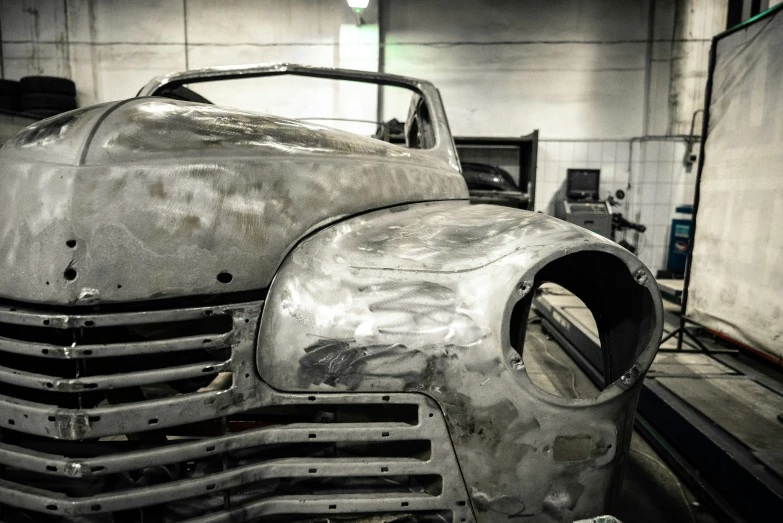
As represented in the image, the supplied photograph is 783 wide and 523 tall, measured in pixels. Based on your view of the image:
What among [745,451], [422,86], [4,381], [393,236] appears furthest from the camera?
[422,86]

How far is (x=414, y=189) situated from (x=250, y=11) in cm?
573

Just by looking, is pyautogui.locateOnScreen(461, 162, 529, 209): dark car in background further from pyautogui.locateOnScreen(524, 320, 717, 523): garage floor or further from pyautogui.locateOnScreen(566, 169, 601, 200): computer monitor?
pyautogui.locateOnScreen(524, 320, 717, 523): garage floor

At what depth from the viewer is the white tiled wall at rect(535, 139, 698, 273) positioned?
5941 millimetres

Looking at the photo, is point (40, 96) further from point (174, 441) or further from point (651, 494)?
point (651, 494)

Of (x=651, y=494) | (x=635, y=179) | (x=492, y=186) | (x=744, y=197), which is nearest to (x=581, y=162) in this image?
(x=635, y=179)

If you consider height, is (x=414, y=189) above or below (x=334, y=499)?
above

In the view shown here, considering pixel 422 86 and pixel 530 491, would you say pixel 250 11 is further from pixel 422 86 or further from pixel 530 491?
pixel 530 491

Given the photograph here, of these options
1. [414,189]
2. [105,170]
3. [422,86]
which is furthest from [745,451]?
[105,170]

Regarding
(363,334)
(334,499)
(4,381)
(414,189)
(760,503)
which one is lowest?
(760,503)

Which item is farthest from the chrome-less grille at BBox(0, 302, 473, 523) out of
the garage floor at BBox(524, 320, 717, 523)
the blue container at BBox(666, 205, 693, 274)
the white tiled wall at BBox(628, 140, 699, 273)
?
the white tiled wall at BBox(628, 140, 699, 273)

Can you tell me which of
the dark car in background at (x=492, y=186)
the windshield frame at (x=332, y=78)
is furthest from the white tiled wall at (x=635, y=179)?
the windshield frame at (x=332, y=78)

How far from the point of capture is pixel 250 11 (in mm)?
5832

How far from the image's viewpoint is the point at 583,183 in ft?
19.1

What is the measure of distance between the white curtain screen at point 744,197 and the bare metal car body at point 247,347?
181cm
